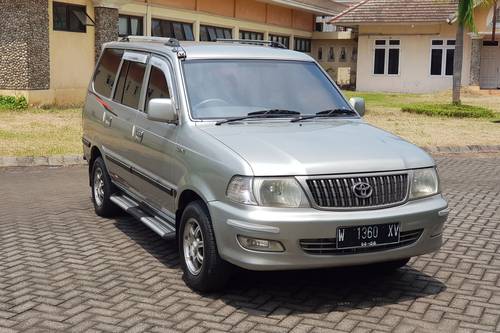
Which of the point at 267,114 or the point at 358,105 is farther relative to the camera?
the point at 358,105

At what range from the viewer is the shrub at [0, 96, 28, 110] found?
2124 centimetres

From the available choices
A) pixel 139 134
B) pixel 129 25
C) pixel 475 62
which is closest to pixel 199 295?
pixel 139 134

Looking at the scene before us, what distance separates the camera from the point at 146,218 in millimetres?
6633

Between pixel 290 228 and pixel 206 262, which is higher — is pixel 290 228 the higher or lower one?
the higher one

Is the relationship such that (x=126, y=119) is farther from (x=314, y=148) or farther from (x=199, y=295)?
(x=314, y=148)

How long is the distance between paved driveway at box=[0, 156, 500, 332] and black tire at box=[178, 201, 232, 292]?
113 millimetres

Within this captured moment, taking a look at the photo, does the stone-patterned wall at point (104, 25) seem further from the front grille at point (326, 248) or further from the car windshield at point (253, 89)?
the front grille at point (326, 248)

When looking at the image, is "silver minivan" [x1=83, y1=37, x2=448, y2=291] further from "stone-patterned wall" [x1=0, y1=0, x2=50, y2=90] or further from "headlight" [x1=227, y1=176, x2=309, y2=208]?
Result: "stone-patterned wall" [x1=0, y1=0, x2=50, y2=90]

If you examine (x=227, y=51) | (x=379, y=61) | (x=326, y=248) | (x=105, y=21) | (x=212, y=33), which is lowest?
(x=326, y=248)

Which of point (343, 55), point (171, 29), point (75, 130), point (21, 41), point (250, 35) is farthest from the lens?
point (343, 55)

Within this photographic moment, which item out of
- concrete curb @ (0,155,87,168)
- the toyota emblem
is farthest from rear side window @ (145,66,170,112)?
concrete curb @ (0,155,87,168)

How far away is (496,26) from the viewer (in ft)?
124

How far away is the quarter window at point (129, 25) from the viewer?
1035 inches

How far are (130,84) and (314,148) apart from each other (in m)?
2.88
